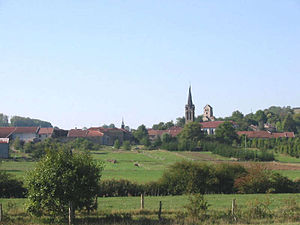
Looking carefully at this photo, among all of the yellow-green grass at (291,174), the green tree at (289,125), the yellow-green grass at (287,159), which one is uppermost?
the green tree at (289,125)

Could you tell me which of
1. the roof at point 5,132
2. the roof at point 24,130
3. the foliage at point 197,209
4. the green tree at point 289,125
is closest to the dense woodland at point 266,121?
the green tree at point 289,125

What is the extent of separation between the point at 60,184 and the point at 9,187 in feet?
48.8

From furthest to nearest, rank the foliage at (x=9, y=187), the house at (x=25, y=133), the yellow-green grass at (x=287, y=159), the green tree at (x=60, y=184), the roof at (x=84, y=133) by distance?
A: the roof at (x=84, y=133)
the house at (x=25, y=133)
the yellow-green grass at (x=287, y=159)
the foliage at (x=9, y=187)
the green tree at (x=60, y=184)

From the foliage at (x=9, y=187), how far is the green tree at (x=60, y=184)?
13.2 m

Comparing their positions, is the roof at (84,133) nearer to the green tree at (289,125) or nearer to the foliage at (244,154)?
the foliage at (244,154)

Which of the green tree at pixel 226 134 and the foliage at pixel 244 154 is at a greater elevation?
the green tree at pixel 226 134

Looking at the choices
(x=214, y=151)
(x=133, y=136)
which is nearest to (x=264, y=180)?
(x=214, y=151)

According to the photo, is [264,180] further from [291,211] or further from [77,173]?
[77,173]

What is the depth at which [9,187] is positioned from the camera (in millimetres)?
29953

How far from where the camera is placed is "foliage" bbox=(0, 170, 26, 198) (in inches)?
1173

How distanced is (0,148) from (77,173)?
7231cm

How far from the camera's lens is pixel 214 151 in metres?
97.7

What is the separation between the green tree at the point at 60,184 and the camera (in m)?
16.9

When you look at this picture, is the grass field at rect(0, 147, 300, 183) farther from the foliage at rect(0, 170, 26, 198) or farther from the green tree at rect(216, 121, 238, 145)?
the green tree at rect(216, 121, 238, 145)
